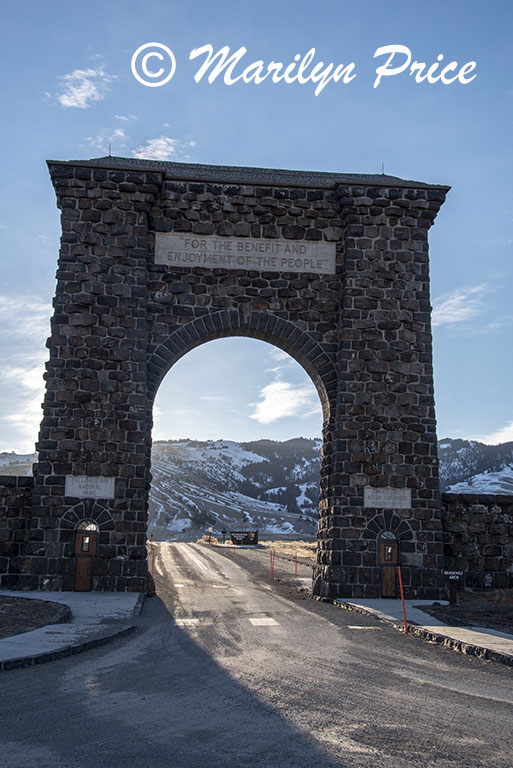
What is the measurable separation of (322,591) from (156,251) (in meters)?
9.52

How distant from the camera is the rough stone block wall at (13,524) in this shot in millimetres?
16328

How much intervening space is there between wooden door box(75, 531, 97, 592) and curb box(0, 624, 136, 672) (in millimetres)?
6273

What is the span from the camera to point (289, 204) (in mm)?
18422

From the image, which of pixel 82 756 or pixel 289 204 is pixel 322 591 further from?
pixel 82 756

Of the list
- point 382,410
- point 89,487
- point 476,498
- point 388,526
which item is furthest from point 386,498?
point 89,487

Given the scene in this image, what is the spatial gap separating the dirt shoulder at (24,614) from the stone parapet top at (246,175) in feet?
34.8

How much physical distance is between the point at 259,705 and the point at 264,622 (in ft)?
21.2

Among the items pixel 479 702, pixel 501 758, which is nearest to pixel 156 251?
pixel 479 702

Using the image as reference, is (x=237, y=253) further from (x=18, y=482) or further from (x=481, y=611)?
(x=481, y=611)

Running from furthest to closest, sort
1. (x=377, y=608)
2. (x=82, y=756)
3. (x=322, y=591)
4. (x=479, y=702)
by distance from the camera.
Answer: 1. (x=322, y=591)
2. (x=377, y=608)
3. (x=479, y=702)
4. (x=82, y=756)

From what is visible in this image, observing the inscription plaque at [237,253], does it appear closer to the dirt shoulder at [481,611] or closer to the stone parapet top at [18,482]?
the stone parapet top at [18,482]

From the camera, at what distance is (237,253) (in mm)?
18219

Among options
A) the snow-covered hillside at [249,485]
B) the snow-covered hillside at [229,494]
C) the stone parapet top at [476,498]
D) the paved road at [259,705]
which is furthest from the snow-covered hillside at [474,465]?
the paved road at [259,705]

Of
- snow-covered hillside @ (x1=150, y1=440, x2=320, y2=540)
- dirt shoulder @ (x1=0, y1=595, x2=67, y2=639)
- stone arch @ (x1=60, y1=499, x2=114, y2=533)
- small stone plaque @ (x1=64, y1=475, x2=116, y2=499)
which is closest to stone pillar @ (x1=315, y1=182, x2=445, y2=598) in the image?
stone arch @ (x1=60, y1=499, x2=114, y2=533)
